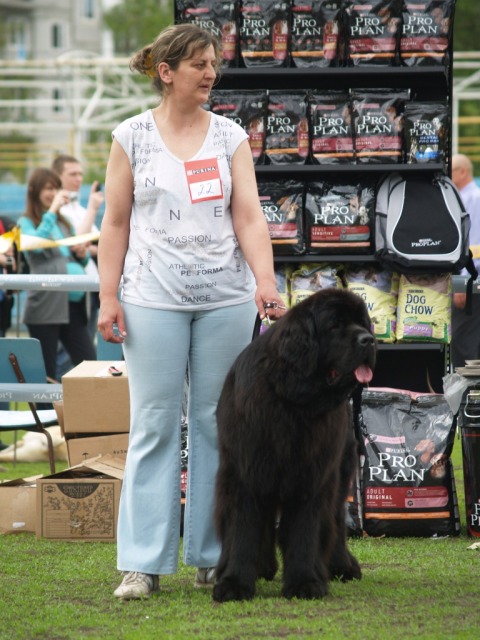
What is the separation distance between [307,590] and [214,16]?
3.12 meters

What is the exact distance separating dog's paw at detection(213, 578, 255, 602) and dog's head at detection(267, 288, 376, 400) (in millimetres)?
668

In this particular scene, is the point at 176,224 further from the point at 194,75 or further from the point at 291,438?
the point at 291,438

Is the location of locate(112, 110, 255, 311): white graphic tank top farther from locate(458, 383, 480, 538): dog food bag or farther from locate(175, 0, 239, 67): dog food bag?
locate(175, 0, 239, 67): dog food bag

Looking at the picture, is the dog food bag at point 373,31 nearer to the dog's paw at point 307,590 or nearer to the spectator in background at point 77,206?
the dog's paw at point 307,590

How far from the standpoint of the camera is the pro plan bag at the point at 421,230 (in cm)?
527

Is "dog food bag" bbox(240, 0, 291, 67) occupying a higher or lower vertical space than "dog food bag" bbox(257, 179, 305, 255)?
higher

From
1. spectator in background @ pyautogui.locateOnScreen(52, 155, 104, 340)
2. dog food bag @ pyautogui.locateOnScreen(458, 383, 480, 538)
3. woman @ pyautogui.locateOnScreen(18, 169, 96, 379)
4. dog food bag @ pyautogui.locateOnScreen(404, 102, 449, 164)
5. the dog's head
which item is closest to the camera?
the dog's head

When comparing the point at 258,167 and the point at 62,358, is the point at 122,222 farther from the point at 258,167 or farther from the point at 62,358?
the point at 62,358

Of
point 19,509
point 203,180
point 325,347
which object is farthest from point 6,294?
point 325,347

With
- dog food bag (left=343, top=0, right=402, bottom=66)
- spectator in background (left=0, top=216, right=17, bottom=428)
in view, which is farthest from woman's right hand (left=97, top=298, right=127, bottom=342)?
spectator in background (left=0, top=216, right=17, bottom=428)

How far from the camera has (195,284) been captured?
12.1 ft

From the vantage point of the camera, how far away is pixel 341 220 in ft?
17.9

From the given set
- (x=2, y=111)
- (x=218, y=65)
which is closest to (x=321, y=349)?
(x=218, y=65)

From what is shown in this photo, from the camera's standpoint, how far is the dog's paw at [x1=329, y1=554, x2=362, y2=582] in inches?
156
